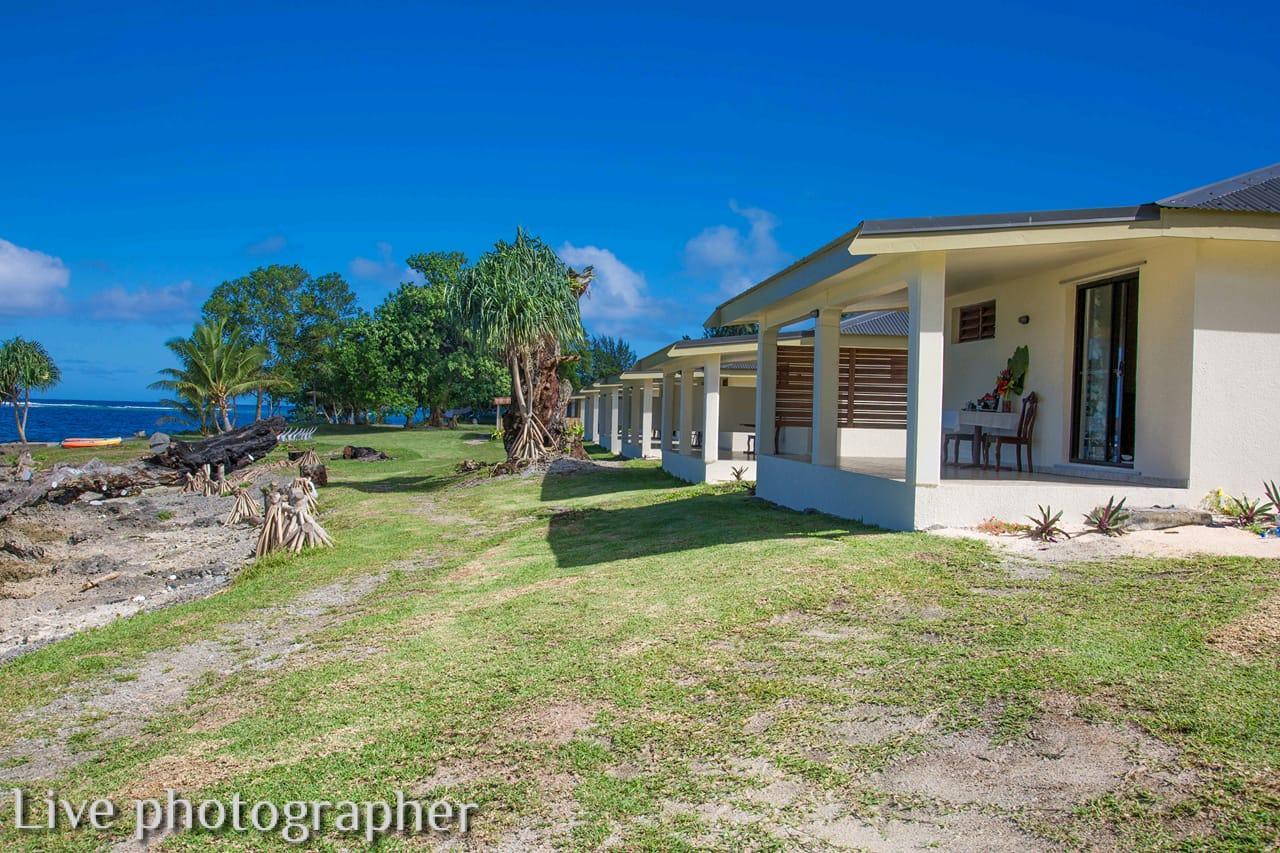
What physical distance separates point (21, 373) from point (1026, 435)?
4797cm

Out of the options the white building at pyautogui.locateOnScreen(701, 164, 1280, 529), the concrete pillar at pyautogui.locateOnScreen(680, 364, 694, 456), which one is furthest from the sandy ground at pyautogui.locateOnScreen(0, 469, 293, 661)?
the concrete pillar at pyautogui.locateOnScreen(680, 364, 694, 456)

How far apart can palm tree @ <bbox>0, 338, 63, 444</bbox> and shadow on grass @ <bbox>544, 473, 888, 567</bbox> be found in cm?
4103

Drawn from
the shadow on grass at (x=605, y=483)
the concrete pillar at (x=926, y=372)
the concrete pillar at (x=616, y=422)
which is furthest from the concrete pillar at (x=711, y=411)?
the concrete pillar at (x=616, y=422)

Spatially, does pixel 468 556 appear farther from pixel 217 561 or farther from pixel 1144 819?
pixel 1144 819

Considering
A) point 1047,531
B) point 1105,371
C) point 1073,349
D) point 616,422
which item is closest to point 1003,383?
point 1073,349

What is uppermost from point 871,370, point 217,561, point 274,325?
point 274,325

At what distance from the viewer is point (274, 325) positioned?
58.8 metres

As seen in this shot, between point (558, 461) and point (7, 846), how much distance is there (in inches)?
695

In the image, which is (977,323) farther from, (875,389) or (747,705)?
(747,705)

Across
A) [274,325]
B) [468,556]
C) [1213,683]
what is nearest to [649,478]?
[468,556]

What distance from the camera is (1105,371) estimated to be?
1022cm

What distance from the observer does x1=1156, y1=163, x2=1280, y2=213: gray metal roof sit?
8.30 meters

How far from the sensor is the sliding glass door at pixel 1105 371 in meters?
9.79

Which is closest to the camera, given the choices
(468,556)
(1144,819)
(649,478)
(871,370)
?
(1144,819)
